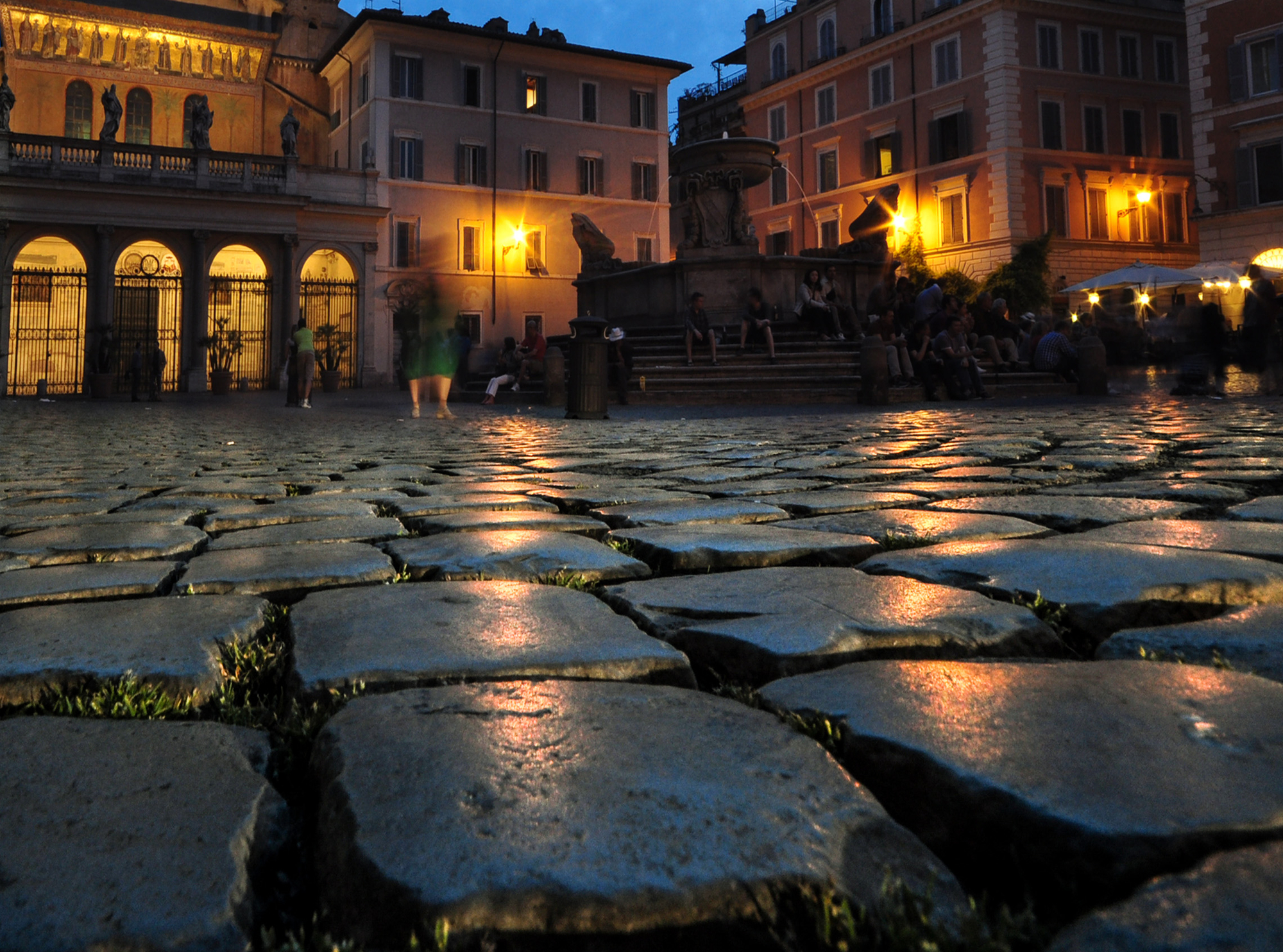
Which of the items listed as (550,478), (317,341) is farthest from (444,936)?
(317,341)

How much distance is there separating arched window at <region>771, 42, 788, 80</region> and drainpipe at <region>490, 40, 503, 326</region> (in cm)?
1519

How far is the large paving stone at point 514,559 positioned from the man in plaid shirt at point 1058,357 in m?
16.7

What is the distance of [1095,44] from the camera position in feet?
120

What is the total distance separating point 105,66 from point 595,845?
41463 mm

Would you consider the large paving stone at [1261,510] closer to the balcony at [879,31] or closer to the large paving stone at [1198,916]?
the large paving stone at [1198,916]

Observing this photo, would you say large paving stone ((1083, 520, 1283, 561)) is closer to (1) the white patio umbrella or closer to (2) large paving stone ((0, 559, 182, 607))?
(2) large paving stone ((0, 559, 182, 607))

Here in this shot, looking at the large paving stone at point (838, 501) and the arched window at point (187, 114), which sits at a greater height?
the arched window at point (187, 114)

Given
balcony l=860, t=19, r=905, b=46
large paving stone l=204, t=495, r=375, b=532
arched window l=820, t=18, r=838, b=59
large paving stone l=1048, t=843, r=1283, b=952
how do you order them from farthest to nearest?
arched window l=820, t=18, r=838, b=59 → balcony l=860, t=19, r=905, b=46 → large paving stone l=204, t=495, r=375, b=532 → large paving stone l=1048, t=843, r=1283, b=952

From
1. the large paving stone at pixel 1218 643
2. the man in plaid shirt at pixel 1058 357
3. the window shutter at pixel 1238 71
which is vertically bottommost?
the large paving stone at pixel 1218 643

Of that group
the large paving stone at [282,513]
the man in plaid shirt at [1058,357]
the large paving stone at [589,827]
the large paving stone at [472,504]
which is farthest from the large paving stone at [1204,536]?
the man in plaid shirt at [1058,357]

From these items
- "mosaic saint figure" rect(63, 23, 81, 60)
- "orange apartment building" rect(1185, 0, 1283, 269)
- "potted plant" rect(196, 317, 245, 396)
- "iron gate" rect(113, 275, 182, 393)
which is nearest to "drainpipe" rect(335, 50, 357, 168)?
"mosaic saint figure" rect(63, 23, 81, 60)

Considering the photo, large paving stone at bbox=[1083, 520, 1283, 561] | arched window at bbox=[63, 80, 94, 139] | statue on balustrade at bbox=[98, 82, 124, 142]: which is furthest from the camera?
arched window at bbox=[63, 80, 94, 139]

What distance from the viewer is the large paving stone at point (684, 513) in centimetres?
295

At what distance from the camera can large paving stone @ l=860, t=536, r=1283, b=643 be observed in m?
1.54
